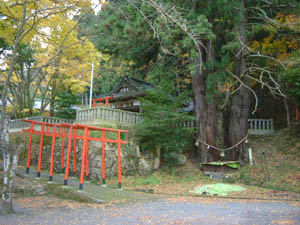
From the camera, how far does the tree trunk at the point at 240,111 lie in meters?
13.6

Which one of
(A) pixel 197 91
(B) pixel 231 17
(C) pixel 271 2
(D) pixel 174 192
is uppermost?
(C) pixel 271 2

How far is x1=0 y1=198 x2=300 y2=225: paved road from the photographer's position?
5.61 m

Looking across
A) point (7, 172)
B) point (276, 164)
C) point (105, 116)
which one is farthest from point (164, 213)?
point (276, 164)

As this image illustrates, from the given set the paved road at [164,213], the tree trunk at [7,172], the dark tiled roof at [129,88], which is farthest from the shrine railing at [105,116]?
the tree trunk at [7,172]

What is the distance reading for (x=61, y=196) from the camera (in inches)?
341

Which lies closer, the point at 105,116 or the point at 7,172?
the point at 7,172

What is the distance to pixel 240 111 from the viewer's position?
550 inches

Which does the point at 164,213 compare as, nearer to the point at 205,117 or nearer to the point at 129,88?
the point at 205,117

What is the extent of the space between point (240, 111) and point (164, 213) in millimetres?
8873

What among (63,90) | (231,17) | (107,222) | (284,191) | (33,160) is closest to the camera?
(107,222)

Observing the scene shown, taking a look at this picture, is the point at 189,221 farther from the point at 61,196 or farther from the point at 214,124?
the point at 214,124

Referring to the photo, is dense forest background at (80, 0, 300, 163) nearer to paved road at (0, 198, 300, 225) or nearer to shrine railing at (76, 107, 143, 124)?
shrine railing at (76, 107, 143, 124)

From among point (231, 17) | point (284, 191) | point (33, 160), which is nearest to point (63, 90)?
point (33, 160)

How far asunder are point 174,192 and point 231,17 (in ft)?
26.1
